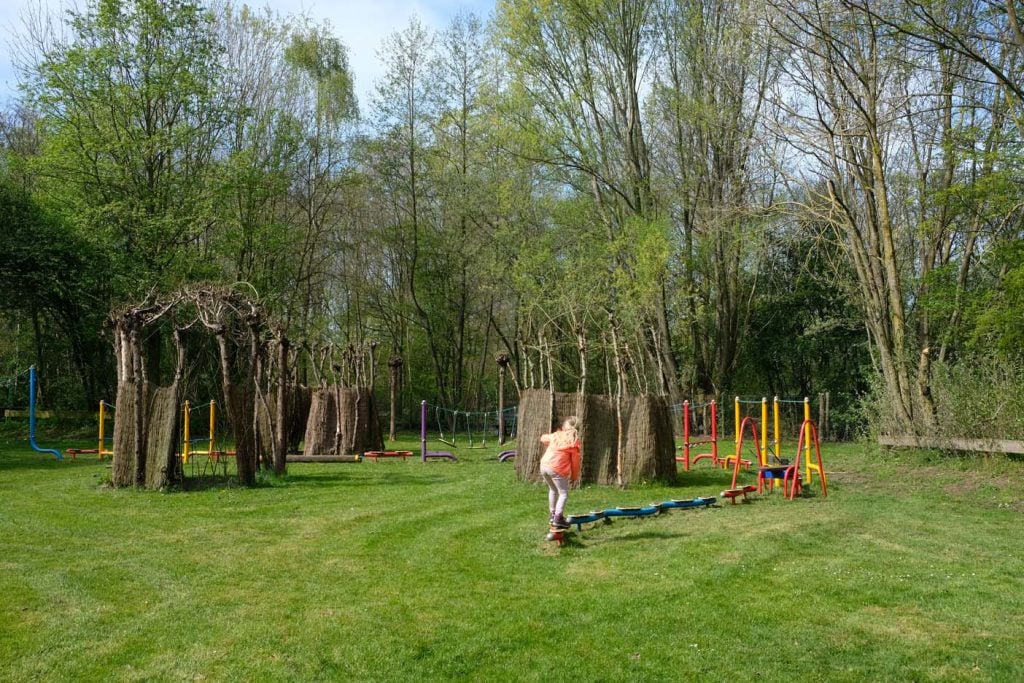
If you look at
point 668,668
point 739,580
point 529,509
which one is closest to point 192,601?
point 668,668

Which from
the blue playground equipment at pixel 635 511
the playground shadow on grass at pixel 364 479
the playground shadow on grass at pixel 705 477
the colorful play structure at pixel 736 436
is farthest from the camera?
the colorful play structure at pixel 736 436

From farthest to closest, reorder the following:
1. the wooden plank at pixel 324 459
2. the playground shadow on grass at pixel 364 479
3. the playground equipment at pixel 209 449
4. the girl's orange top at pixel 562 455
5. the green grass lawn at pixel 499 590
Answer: the wooden plank at pixel 324 459 → the playground equipment at pixel 209 449 → the playground shadow on grass at pixel 364 479 → the girl's orange top at pixel 562 455 → the green grass lawn at pixel 499 590

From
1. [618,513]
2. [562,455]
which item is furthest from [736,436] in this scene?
[562,455]

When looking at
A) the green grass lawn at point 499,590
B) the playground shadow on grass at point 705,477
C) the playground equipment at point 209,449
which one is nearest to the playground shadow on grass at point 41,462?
the playground equipment at point 209,449

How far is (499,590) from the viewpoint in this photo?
7629 mm

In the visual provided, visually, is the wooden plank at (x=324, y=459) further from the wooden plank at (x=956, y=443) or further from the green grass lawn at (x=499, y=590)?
the wooden plank at (x=956, y=443)

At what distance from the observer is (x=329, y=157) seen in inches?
1473

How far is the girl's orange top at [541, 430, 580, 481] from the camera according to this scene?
9.53 metres

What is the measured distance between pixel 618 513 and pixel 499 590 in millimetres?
3262

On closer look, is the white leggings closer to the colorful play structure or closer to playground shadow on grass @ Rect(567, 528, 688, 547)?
playground shadow on grass @ Rect(567, 528, 688, 547)

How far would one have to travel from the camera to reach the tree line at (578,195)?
19094 millimetres

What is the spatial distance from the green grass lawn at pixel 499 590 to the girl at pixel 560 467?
1.40 ft

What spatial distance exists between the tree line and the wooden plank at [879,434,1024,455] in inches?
15.9

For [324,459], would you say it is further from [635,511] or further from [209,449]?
[635,511]
